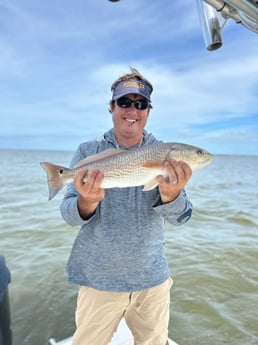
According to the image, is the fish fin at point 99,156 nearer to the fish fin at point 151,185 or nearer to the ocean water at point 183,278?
the fish fin at point 151,185

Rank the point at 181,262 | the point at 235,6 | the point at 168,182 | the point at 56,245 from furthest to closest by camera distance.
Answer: the point at 56,245, the point at 181,262, the point at 168,182, the point at 235,6

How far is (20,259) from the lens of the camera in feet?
22.2

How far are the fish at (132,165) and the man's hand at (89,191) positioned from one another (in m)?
0.05

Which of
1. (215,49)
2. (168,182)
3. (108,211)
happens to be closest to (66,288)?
(108,211)

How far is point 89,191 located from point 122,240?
0.45 metres

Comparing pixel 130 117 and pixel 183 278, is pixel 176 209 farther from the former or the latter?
pixel 183 278

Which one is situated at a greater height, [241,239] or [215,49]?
[215,49]

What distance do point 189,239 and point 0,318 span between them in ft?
20.5

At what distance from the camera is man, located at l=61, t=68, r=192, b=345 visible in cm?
227

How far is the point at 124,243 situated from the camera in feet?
7.57

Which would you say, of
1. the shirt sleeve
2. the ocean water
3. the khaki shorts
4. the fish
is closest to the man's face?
the fish

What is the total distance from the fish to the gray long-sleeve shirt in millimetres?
151

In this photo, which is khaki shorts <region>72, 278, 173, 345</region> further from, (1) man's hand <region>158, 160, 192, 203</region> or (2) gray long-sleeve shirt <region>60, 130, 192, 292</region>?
(1) man's hand <region>158, 160, 192, 203</region>

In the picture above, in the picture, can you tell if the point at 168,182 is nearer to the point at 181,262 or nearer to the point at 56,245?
the point at 181,262
